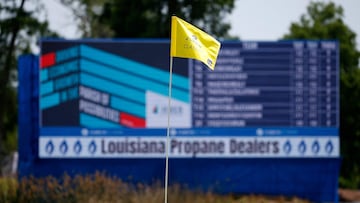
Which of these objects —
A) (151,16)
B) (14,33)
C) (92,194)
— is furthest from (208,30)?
(92,194)

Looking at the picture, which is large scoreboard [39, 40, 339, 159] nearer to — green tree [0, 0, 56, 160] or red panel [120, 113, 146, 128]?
red panel [120, 113, 146, 128]

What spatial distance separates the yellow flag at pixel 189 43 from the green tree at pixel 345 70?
20078 millimetres

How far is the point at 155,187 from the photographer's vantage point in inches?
679

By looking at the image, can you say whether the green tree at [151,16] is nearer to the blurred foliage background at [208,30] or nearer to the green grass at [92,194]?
the blurred foliage background at [208,30]

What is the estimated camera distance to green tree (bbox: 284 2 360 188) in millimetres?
32862

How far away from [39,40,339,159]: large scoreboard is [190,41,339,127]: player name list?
0.07 ft

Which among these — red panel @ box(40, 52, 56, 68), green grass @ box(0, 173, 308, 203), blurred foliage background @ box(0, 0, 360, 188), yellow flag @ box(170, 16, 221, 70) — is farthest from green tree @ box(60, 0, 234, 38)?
yellow flag @ box(170, 16, 221, 70)

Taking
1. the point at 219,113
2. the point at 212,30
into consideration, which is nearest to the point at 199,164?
the point at 219,113

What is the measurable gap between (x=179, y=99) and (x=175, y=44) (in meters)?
7.22

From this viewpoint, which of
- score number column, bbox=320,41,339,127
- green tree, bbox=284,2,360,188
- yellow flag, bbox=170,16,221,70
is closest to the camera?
yellow flag, bbox=170,16,221,70

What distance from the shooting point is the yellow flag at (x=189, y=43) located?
1279 centimetres

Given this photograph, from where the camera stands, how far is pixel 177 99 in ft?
65.9

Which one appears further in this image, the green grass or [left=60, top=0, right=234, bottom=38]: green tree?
[left=60, top=0, right=234, bottom=38]: green tree

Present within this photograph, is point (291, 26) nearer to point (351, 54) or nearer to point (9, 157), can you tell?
point (351, 54)
